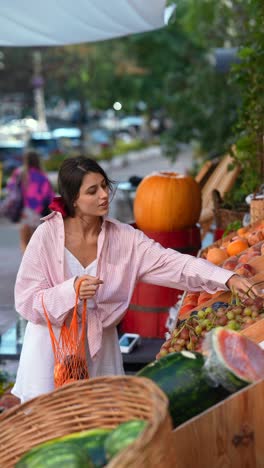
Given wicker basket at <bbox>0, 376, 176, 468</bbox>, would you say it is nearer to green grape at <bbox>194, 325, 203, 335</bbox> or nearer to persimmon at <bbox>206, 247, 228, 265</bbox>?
green grape at <bbox>194, 325, 203, 335</bbox>

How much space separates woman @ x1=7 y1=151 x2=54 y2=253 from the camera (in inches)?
394

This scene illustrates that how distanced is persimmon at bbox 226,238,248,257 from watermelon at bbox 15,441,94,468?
321cm

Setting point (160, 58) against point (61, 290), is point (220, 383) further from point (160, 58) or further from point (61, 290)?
point (160, 58)

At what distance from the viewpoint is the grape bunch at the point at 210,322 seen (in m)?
3.43

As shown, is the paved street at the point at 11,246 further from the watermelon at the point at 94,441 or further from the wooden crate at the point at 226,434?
the watermelon at the point at 94,441

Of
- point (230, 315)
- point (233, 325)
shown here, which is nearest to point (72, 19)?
point (230, 315)

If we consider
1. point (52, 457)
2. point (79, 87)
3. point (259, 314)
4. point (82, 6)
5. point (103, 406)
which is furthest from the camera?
point (79, 87)

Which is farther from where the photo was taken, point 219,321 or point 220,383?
point 219,321

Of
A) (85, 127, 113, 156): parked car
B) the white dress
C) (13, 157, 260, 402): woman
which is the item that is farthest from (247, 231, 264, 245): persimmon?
(85, 127, 113, 156): parked car

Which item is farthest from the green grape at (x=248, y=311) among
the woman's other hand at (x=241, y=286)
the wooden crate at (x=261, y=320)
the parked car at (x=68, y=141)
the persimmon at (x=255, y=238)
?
the parked car at (x=68, y=141)

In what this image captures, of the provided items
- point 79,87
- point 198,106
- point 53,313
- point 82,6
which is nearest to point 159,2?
point 82,6

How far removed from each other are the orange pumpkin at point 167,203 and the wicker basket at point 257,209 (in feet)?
2.32

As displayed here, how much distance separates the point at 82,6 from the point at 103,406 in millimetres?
5582

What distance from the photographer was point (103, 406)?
2.19 meters
